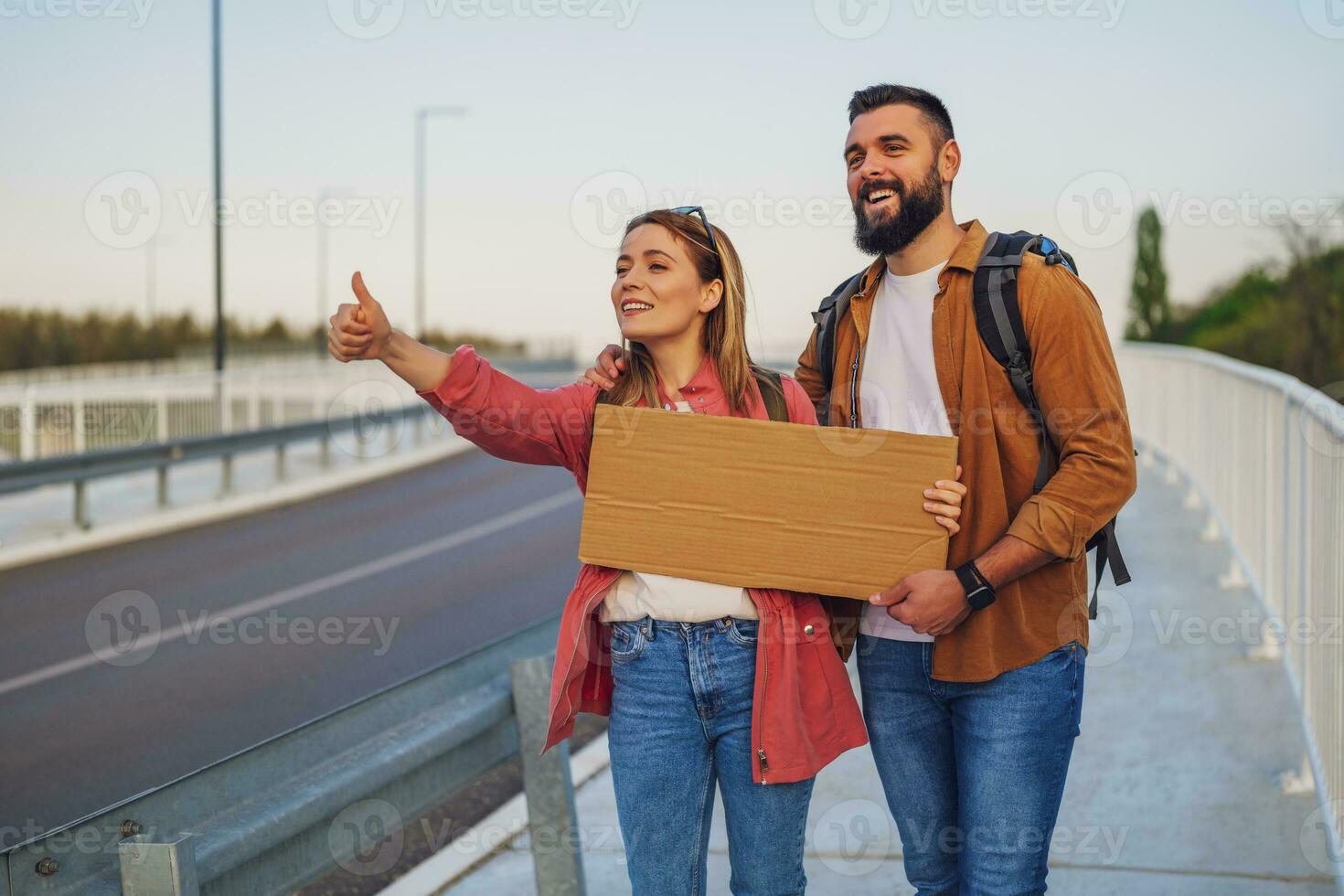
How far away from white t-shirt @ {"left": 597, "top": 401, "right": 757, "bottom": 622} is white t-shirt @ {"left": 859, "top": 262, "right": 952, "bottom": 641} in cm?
44

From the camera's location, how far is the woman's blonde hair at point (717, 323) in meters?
2.86

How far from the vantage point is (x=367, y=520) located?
51.5 feet

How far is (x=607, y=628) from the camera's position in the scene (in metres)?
2.85

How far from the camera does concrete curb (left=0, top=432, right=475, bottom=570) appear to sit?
1291 cm

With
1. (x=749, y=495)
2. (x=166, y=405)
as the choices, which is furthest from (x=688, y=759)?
(x=166, y=405)

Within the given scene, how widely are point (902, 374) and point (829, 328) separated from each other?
0.87ft

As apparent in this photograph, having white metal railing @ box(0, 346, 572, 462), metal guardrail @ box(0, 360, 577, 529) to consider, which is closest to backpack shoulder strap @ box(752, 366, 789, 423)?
metal guardrail @ box(0, 360, 577, 529)

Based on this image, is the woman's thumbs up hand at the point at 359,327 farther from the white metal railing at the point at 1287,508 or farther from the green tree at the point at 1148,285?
the green tree at the point at 1148,285

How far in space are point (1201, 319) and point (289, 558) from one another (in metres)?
42.0

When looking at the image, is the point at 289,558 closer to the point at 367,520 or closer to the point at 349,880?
the point at 367,520

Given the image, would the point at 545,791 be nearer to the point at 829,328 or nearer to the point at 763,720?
the point at 763,720

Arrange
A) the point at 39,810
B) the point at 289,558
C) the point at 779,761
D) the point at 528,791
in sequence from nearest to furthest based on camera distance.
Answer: the point at 779,761 → the point at 528,791 → the point at 39,810 → the point at 289,558

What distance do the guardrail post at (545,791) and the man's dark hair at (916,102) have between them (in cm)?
160

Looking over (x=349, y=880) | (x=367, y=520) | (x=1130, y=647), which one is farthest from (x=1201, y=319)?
(x=349, y=880)
